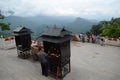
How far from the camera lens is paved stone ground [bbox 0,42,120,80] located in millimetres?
8186

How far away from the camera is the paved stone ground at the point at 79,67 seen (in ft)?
26.9

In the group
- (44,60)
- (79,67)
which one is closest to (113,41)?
(79,67)

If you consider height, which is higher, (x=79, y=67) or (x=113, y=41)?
(x=113, y=41)

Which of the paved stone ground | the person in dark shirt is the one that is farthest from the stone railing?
the person in dark shirt

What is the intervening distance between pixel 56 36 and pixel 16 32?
4875 mm

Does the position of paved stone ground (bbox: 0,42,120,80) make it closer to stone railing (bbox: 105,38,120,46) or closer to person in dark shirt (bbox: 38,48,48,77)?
person in dark shirt (bbox: 38,48,48,77)

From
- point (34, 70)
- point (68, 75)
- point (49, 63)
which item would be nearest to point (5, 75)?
point (34, 70)

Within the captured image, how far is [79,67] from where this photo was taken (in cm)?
961

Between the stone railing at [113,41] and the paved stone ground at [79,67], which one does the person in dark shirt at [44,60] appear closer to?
the paved stone ground at [79,67]

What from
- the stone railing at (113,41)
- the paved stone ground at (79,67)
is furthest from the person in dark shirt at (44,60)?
the stone railing at (113,41)

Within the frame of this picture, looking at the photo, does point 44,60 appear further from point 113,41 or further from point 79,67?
point 113,41

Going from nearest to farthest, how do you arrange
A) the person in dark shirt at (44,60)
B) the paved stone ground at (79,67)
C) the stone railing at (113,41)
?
the person in dark shirt at (44,60), the paved stone ground at (79,67), the stone railing at (113,41)

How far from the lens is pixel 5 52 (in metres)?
13.2

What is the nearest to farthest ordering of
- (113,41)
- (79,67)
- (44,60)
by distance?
(44,60) → (79,67) → (113,41)
